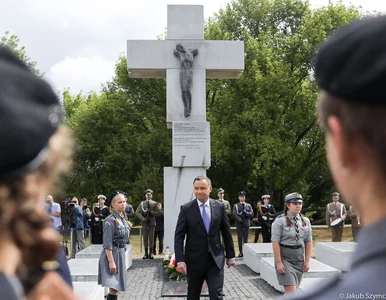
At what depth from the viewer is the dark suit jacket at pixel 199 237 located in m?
7.08

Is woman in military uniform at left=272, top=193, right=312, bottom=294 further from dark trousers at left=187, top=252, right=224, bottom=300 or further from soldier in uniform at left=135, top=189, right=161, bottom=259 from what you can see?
soldier in uniform at left=135, top=189, right=161, bottom=259

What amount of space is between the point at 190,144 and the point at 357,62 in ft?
40.1

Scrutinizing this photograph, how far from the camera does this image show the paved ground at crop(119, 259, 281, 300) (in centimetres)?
Result: 1018

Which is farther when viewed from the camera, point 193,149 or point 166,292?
point 193,149

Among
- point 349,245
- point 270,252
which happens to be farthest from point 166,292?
point 349,245

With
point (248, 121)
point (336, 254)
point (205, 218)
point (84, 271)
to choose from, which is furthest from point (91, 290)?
point (248, 121)

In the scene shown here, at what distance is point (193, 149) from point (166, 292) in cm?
424

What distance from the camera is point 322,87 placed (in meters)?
1.17

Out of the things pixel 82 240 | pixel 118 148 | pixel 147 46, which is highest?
pixel 147 46

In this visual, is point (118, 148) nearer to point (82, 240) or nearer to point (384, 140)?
point (82, 240)

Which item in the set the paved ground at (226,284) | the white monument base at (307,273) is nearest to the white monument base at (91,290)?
the paved ground at (226,284)

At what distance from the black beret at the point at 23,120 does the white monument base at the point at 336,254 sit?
457 inches

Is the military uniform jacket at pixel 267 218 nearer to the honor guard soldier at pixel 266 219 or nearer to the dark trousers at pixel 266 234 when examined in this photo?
the honor guard soldier at pixel 266 219

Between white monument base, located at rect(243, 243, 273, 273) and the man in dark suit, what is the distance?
5.48m
